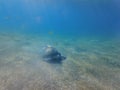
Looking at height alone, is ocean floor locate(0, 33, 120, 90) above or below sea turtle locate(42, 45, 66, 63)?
below

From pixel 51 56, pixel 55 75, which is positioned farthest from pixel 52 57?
pixel 55 75

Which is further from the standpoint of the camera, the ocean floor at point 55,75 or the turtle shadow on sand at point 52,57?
the turtle shadow on sand at point 52,57

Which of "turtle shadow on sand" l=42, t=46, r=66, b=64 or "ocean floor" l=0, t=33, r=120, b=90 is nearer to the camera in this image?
"ocean floor" l=0, t=33, r=120, b=90

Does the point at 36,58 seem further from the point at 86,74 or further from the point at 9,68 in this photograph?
the point at 86,74

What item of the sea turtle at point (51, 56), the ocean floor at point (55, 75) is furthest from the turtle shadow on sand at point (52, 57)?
the ocean floor at point (55, 75)

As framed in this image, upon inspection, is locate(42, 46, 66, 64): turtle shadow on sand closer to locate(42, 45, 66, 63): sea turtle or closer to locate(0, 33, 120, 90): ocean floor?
locate(42, 45, 66, 63): sea turtle

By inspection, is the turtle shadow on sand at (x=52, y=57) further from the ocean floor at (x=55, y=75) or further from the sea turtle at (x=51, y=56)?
the ocean floor at (x=55, y=75)

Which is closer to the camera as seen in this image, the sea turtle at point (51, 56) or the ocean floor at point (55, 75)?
the ocean floor at point (55, 75)

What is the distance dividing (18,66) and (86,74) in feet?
10.5

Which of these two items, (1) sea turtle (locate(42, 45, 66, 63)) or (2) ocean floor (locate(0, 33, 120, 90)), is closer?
(2) ocean floor (locate(0, 33, 120, 90))

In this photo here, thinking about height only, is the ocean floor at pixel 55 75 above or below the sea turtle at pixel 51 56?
below

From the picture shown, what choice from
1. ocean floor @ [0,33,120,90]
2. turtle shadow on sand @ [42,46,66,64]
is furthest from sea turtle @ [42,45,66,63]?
ocean floor @ [0,33,120,90]

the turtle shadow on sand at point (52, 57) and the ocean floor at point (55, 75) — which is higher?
the turtle shadow on sand at point (52, 57)

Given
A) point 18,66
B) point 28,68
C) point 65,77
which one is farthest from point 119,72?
point 18,66
